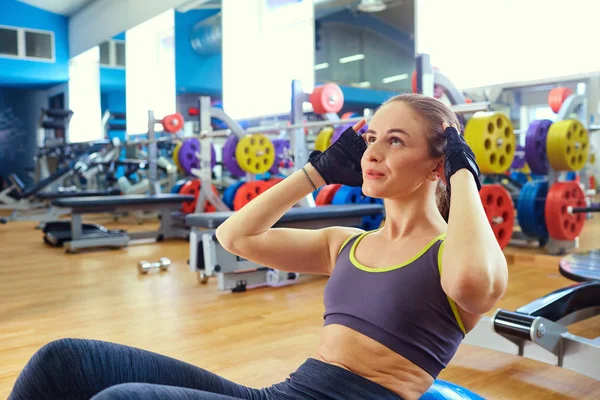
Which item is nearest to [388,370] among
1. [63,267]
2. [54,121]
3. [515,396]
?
[515,396]

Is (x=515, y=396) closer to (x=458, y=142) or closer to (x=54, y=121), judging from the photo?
(x=458, y=142)

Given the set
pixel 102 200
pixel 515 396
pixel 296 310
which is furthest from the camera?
pixel 102 200

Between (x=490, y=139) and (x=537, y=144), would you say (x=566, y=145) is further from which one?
(x=490, y=139)

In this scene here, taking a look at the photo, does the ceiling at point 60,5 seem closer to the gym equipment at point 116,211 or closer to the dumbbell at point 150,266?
the gym equipment at point 116,211

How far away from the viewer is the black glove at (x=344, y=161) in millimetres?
955

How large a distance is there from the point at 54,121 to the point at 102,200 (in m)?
3.24

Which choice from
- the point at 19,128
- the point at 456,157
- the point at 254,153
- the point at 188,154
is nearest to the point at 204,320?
the point at 456,157

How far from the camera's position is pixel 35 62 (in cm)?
955

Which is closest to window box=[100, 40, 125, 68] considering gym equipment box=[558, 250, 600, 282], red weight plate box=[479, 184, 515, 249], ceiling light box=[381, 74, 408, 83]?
ceiling light box=[381, 74, 408, 83]

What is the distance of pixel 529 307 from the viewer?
5.78 ft

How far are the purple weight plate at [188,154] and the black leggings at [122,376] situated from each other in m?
4.61

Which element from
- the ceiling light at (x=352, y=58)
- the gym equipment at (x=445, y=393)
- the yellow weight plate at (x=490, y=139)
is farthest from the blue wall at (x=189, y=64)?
the gym equipment at (x=445, y=393)

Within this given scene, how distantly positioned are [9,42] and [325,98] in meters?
7.42

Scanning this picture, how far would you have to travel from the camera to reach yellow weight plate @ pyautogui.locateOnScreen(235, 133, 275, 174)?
14.1 ft
